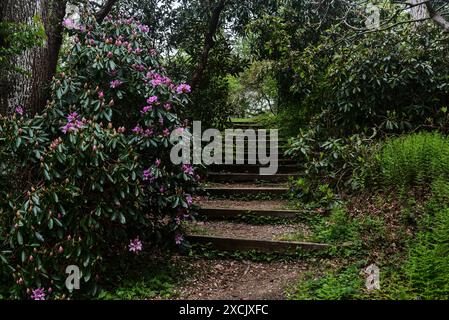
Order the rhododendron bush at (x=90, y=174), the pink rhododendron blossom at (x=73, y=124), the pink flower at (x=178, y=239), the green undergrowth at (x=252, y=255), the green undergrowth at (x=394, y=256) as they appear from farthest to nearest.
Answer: the green undergrowth at (x=252, y=255) < the pink flower at (x=178, y=239) < the pink rhododendron blossom at (x=73, y=124) < the rhododendron bush at (x=90, y=174) < the green undergrowth at (x=394, y=256)

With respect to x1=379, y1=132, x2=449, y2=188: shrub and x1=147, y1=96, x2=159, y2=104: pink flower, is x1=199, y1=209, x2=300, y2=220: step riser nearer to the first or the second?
x1=379, y1=132, x2=449, y2=188: shrub

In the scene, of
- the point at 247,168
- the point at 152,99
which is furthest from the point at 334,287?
the point at 247,168

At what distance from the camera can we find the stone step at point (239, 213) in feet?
15.5

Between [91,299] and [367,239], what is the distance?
2485 millimetres

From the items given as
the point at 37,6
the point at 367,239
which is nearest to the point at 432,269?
the point at 367,239

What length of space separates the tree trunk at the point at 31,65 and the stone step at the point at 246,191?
2.73m

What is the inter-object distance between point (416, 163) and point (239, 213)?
2.11 m

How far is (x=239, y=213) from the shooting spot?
15.9 ft

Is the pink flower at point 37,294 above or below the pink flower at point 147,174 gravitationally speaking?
below

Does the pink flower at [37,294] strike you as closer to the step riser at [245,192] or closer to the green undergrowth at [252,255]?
the green undergrowth at [252,255]

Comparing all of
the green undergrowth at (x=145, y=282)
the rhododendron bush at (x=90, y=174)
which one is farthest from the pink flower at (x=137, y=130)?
the green undergrowth at (x=145, y=282)

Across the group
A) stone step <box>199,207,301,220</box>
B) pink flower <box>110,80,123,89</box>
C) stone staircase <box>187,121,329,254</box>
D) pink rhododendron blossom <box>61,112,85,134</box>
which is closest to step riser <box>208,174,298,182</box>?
stone staircase <box>187,121,329,254</box>
